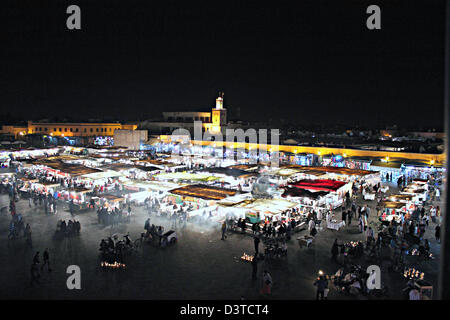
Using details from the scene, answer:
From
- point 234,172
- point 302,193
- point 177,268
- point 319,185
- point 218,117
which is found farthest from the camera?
point 218,117

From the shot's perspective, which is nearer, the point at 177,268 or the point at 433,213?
the point at 177,268

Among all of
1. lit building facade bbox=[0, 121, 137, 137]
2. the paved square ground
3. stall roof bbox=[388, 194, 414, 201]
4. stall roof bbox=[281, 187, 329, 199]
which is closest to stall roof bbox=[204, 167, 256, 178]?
stall roof bbox=[281, 187, 329, 199]

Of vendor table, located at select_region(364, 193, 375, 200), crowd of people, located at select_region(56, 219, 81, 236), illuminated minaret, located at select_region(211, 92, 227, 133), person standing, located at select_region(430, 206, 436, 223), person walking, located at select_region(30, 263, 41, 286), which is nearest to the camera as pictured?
person walking, located at select_region(30, 263, 41, 286)

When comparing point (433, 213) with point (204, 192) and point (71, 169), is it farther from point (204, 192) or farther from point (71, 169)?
point (71, 169)

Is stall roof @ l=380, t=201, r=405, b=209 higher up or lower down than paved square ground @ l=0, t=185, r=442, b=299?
higher up

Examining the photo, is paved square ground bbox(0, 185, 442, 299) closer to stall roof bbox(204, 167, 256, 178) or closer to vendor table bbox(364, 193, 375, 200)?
vendor table bbox(364, 193, 375, 200)

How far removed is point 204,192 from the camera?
11828 millimetres

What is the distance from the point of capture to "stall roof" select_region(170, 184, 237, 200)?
11295mm

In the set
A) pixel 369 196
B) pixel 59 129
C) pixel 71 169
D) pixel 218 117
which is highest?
pixel 218 117

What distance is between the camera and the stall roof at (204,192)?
37.1 ft

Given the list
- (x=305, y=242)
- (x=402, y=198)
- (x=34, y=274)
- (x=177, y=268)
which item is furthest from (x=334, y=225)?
(x=34, y=274)

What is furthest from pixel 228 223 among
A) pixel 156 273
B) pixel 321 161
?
pixel 321 161

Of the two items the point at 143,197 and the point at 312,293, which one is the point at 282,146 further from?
the point at 312,293

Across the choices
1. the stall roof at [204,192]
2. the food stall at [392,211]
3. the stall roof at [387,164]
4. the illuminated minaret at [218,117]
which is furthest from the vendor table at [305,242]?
the illuminated minaret at [218,117]
